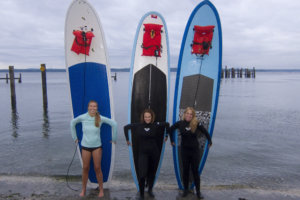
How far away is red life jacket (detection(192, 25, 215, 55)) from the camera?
409 centimetres

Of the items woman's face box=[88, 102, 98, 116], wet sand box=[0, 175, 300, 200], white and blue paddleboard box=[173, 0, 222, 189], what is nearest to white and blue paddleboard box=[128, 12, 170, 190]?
white and blue paddleboard box=[173, 0, 222, 189]

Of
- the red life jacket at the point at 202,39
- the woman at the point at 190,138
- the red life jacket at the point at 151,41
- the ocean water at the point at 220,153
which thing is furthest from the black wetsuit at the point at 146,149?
the red life jacket at the point at 202,39

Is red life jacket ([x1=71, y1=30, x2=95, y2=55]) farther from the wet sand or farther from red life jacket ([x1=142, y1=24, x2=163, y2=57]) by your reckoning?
the wet sand

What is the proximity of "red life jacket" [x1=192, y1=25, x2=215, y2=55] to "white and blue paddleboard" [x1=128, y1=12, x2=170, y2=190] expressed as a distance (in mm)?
504

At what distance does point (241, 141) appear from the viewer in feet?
24.2

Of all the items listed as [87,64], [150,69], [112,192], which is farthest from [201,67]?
[112,192]

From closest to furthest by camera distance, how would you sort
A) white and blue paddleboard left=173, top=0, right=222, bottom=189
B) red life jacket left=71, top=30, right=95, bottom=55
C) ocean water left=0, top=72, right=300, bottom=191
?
red life jacket left=71, top=30, right=95, bottom=55
white and blue paddleboard left=173, top=0, right=222, bottom=189
ocean water left=0, top=72, right=300, bottom=191

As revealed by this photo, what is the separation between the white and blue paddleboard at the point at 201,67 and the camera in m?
4.08

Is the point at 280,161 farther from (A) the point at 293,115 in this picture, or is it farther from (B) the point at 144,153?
(A) the point at 293,115

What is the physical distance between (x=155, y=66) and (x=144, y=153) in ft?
5.28

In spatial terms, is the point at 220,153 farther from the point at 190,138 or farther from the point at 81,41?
the point at 81,41

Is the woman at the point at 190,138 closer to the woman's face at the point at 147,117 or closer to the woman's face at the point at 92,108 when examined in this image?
the woman's face at the point at 147,117

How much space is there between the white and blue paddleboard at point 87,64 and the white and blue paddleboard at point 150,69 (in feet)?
1.42

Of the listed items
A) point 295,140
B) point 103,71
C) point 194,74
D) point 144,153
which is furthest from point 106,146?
point 295,140
